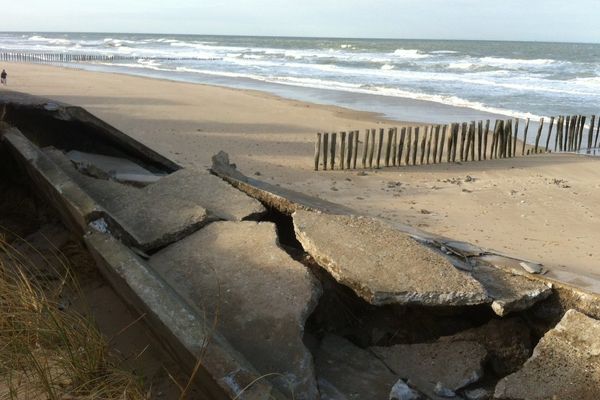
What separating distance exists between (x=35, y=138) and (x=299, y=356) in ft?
16.5

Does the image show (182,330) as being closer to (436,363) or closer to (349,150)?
(436,363)

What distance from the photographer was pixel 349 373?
3039 millimetres

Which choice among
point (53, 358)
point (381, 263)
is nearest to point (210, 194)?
point (381, 263)

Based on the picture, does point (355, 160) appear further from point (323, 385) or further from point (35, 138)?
point (323, 385)

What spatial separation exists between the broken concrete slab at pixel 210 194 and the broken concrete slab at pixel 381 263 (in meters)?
0.50

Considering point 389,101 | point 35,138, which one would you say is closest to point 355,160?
point 35,138

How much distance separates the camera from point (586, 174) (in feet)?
39.1

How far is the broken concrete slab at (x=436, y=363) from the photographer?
9.78 feet

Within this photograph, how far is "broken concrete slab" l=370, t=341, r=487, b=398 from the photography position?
2.98 metres

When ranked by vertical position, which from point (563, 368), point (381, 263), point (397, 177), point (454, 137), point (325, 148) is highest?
point (381, 263)

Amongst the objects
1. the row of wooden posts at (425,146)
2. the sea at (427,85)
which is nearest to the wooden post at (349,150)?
the row of wooden posts at (425,146)

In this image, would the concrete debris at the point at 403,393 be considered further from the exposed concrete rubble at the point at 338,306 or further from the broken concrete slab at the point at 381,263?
the broken concrete slab at the point at 381,263

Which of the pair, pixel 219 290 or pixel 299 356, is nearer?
pixel 299 356

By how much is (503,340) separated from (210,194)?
2452 millimetres
